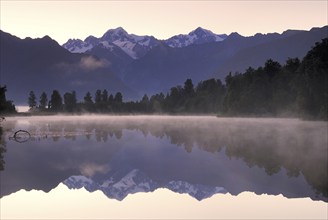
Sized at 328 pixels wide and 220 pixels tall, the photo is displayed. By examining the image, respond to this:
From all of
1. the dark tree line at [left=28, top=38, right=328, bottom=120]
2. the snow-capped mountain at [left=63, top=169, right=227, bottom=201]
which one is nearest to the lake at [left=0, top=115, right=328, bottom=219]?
the snow-capped mountain at [left=63, top=169, right=227, bottom=201]

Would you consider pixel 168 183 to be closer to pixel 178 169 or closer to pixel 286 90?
pixel 178 169

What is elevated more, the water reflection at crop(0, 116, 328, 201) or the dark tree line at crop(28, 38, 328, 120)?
the dark tree line at crop(28, 38, 328, 120)

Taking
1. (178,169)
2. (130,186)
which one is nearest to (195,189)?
(130,186)

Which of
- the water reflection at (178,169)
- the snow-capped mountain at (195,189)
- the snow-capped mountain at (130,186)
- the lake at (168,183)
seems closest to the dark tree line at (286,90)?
the water reflection at (178,169)

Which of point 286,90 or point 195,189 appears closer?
point 195,189

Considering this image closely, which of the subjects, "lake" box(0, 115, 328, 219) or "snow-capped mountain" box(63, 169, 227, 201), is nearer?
"lake" box(0, 115, 328, 219)

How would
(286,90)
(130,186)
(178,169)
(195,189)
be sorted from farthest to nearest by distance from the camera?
1. (286,90)
2. (178,169)
3. (130,186)
4. (195,189)

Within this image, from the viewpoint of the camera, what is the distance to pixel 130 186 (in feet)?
107

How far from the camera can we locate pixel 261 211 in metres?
24.0

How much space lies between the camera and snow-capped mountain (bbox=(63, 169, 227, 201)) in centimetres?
2952

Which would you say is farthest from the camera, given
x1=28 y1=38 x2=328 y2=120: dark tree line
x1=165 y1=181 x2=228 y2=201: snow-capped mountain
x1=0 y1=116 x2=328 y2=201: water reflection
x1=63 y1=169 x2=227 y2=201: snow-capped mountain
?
x1=28 y1=38 x2=328 y2=120: dark tree line

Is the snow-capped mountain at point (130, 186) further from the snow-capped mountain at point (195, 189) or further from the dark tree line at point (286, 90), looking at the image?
the dark tree line at point (286, 90)

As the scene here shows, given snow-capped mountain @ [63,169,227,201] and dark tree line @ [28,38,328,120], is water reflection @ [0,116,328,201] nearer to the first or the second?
snow-capped mountain @ [63,169,227,201]

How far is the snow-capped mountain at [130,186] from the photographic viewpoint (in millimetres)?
29516
